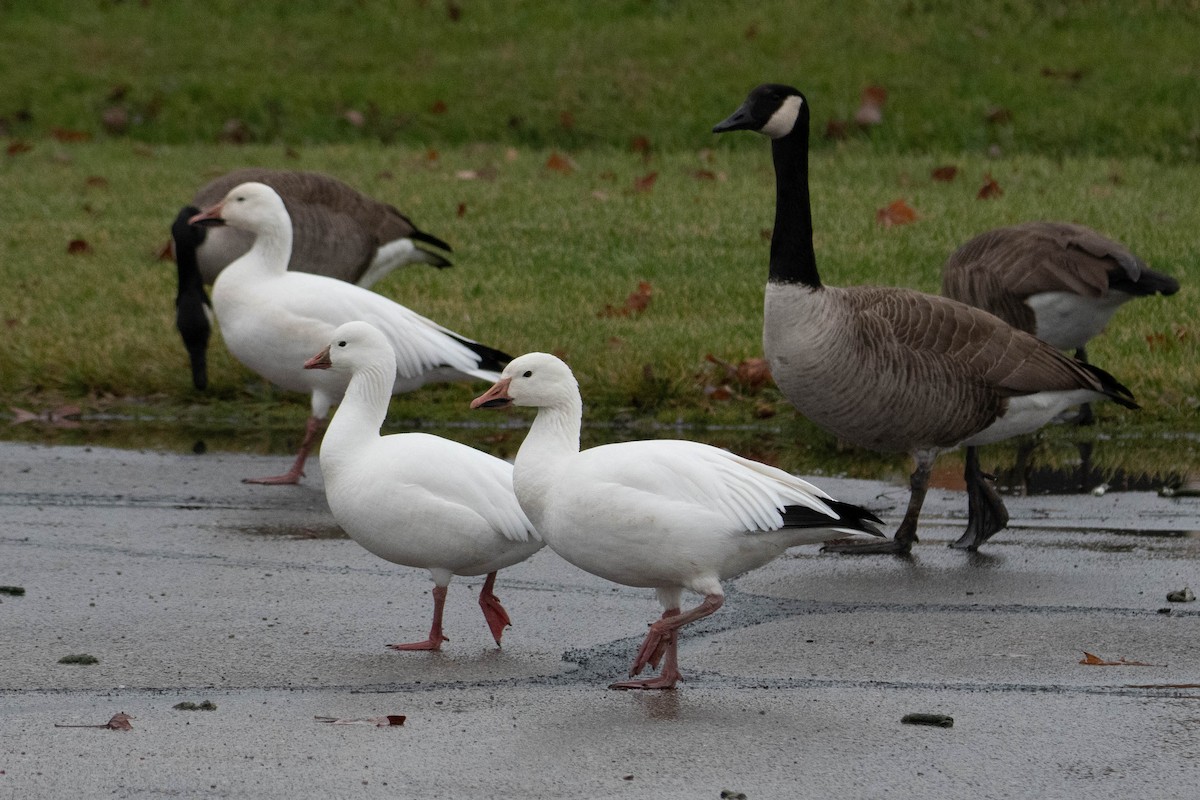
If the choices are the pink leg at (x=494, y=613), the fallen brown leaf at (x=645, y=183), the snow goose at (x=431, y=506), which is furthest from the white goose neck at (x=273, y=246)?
the fallen brown leaf at (x=645, y=183)

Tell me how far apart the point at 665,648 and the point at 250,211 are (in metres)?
4.67

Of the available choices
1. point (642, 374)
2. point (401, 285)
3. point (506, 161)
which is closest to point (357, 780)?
point (642, 374)

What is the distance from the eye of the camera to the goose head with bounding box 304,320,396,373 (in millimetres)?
6008

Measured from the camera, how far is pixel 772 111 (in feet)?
23.5

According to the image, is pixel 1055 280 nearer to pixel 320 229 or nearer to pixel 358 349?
pixel 358 349

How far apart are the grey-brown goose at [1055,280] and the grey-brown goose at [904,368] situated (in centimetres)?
162

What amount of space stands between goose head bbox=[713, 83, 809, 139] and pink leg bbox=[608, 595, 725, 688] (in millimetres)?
2840

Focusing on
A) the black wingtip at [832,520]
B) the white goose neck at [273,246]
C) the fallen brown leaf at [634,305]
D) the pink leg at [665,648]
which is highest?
the white goose neck at [273,246]

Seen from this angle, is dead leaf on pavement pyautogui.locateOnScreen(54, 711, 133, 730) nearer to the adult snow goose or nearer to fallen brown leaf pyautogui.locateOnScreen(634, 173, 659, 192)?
the adult snow goose

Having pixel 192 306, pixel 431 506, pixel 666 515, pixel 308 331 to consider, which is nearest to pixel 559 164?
pixel 192 306

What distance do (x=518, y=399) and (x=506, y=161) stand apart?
35.1 ft

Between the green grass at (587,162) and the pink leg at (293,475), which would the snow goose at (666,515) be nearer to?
the pink leg at (293,475)

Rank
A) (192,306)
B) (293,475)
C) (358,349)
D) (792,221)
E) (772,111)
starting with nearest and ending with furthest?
(358,349)
(792,221)
(772,111)
(293,475)
(192,306)

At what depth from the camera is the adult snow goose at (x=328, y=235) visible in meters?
10.5
